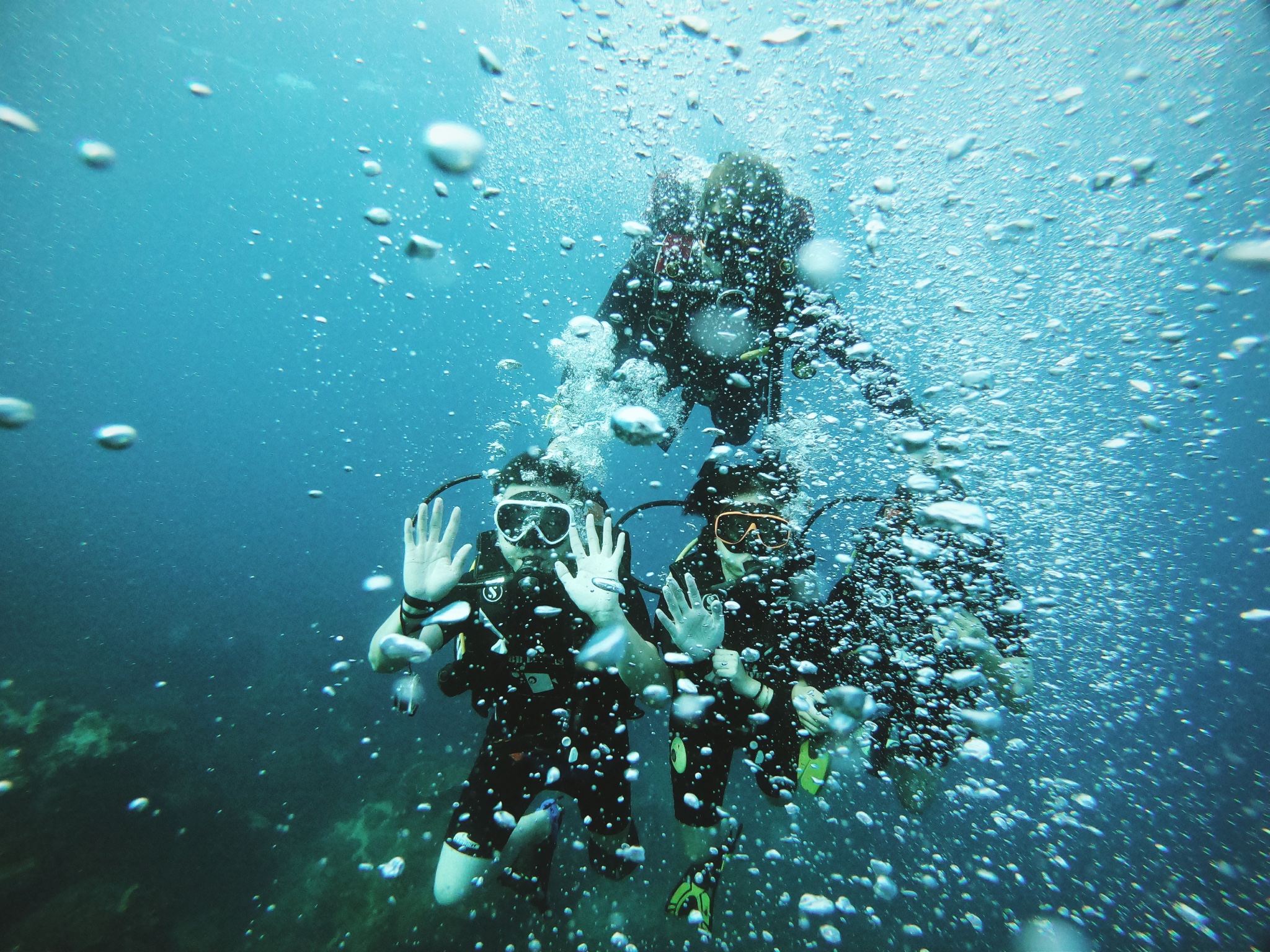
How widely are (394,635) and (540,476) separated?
5.31ft

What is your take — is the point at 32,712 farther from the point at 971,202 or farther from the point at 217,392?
the point at 217,392

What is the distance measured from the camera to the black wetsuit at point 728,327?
460 cm

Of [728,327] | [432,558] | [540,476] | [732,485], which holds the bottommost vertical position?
[432,558]

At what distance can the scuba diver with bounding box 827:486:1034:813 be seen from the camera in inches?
173

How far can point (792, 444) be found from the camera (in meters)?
6.07

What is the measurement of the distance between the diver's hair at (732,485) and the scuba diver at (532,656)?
879 mm

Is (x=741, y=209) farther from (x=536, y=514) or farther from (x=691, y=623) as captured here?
(x=691, y=623)

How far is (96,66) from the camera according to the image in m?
23.4

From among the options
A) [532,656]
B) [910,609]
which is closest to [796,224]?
[910,609]

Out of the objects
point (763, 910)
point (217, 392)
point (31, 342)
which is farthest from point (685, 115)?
point (217, 392)

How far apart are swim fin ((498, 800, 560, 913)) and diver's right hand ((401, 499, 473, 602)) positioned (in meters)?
2.38

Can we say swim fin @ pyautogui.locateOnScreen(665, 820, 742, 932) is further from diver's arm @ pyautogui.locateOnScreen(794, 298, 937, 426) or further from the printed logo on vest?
diver's arm @ pyautogui.locateOnScreen(794, 298, 937, 426)

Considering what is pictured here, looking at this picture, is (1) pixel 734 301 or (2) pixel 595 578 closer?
Answer: (2) pixel 595 578

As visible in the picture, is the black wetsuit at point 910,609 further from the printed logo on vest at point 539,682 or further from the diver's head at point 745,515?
the printed logo on vest at point 539,682
